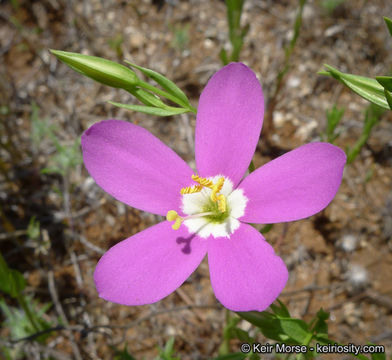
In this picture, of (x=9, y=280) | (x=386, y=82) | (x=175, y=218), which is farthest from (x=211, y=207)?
(x=9, y=280)

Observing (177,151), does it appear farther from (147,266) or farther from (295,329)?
Answer: (295,329)

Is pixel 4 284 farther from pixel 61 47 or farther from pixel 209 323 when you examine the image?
pixel 61 47

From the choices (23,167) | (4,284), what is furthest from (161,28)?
(4,284)

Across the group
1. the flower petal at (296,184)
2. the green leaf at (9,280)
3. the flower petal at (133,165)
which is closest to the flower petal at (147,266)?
the flower petal at (133,165)

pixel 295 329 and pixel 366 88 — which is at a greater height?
pixel 366 88

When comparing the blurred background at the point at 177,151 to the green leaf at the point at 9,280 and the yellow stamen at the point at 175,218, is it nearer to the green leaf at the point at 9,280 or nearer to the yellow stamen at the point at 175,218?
the green leaf at the point at 9,280

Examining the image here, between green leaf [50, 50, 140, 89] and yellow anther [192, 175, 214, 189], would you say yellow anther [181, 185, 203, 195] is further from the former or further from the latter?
green leaf [50, 50, 140, 89]
